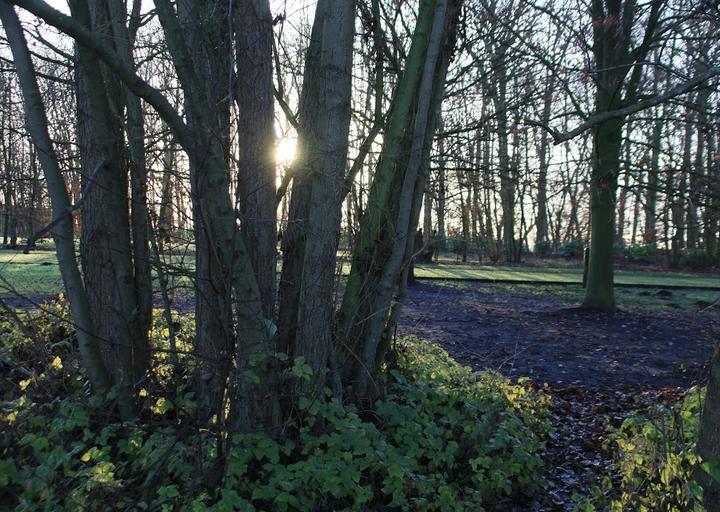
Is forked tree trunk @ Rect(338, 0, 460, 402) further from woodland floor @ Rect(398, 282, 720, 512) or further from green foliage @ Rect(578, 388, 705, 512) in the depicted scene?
green foliage @ Rect(578, 388, 705, 512)

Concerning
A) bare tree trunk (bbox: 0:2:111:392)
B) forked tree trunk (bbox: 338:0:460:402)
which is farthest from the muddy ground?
bare tree trunk (bbox: 0:2:111:392)

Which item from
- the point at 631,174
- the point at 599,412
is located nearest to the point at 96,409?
the point at 599,412

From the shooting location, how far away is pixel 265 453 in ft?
11.3

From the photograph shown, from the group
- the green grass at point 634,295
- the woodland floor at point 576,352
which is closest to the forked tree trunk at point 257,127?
the woodland floor at point 576,352

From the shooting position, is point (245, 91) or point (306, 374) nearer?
point (306, 374)

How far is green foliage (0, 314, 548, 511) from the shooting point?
309 centimetres

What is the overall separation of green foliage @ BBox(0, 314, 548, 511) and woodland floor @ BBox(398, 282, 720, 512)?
56cm

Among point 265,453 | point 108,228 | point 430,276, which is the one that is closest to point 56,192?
point 108,228

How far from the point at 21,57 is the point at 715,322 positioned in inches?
541

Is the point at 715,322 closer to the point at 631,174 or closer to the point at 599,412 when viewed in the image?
the point at 631,174

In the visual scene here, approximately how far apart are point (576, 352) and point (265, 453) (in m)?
7.21

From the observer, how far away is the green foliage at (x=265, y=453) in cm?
309

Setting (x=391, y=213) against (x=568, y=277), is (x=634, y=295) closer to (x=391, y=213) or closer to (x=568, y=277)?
(x=568, y=277)

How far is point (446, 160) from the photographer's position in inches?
257
